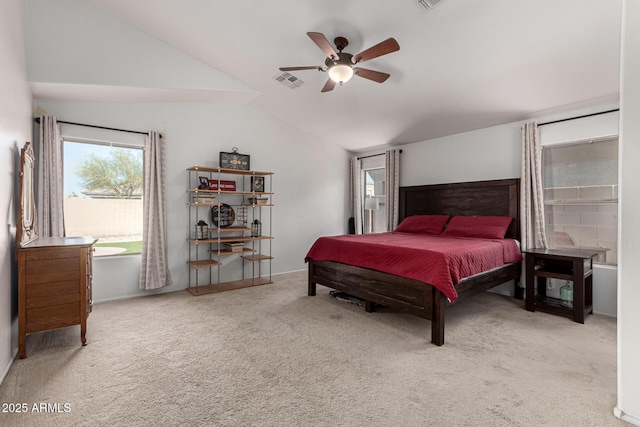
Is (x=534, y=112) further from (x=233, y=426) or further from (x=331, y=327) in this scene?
(x=233, y=426)

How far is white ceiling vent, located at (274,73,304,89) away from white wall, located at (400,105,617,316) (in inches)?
94.5

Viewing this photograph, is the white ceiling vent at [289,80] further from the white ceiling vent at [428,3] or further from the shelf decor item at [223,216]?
the shelf decor item at [223,216]

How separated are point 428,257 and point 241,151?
138 inches

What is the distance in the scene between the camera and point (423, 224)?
4.89 metres

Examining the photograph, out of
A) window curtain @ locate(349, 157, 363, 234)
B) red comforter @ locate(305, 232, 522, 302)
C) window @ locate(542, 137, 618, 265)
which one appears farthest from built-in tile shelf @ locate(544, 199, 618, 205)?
window curtain @ locate(349, 157, 363, 234)

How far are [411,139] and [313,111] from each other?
5.79 ft

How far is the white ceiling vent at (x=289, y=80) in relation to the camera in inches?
159

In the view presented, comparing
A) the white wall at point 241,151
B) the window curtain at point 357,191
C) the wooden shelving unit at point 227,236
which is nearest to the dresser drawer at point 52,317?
the white wall at point 241,151

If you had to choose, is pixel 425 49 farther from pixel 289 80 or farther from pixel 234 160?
pixel 234 160

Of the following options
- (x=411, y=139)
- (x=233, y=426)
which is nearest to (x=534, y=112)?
(x=411, y=139)

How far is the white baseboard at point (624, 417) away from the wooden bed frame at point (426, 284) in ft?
3.68

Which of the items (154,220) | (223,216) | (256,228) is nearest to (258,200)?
(256,228)

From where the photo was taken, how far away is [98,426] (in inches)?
66.2

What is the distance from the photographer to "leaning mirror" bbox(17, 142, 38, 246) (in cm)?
255
